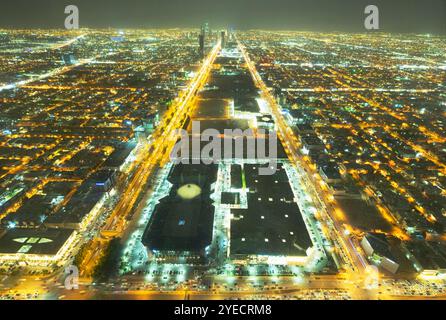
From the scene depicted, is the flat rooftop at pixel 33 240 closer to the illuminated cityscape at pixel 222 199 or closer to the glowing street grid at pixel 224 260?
the illuminated cityscape at pixel 222 199

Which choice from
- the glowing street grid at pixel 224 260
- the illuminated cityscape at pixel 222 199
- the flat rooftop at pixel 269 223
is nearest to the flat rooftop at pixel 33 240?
the illuminated cityscape at pixel 222 199

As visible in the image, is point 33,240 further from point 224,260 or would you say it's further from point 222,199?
point 222,199

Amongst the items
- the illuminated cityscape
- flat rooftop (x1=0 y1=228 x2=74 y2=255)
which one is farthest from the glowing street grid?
flat rooftop (x1=0 y1=228 x2=74 y2=255)

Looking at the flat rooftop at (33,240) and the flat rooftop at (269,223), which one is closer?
the flat rooftop at (33,240)

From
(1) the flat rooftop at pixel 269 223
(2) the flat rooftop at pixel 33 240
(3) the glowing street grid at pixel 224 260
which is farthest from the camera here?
(1) the flat rooftop at pixel 269 223

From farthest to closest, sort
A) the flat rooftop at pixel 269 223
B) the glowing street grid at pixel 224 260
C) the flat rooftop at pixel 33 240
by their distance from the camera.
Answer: the flat rooftop at pixel 269 223
the flat rooftop at pixel 33 240
the glowing street grid at pixel 224 260

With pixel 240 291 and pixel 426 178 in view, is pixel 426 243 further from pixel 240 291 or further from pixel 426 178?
pixel 240 291

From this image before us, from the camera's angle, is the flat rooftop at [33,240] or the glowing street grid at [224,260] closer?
the glowing street grid at [224,260]

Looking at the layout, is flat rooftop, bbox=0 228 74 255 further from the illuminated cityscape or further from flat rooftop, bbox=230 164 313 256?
flat rooftop, bbox=230 164 313 256

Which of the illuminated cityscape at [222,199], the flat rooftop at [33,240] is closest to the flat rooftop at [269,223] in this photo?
the illuminated cityscape at [222,199]

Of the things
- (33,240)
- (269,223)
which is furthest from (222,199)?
(33,240)
